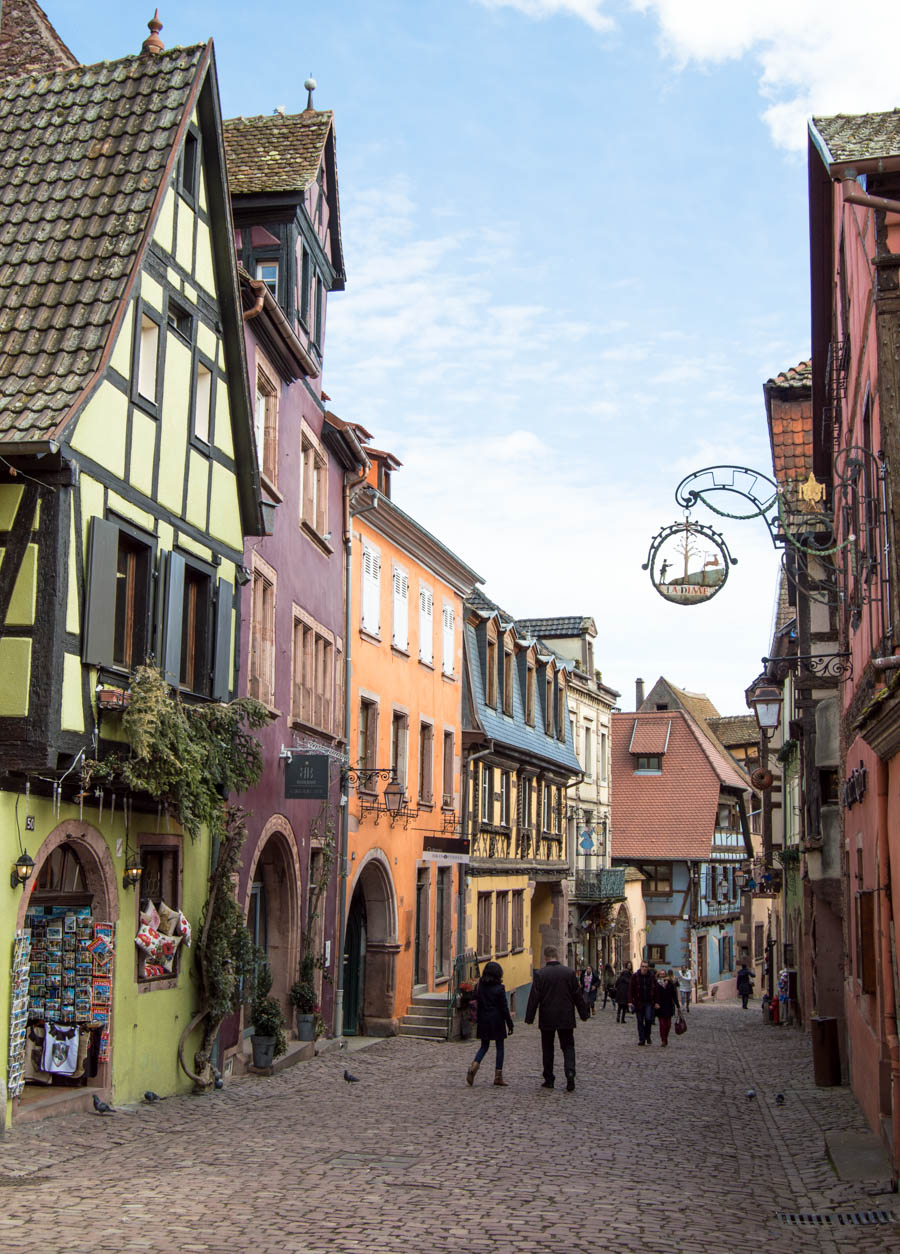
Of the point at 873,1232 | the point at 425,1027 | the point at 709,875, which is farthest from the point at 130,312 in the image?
the point at 709,875

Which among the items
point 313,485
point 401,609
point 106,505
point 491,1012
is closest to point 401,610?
point 401,609

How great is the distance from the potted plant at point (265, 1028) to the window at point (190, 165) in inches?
375

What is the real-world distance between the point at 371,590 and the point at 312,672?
3.84m

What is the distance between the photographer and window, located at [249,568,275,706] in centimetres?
1847

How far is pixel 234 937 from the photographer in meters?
16.1

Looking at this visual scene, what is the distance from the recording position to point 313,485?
71.8ft

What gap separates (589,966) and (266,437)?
2916 centimetres

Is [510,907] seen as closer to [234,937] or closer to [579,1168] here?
[234,937]

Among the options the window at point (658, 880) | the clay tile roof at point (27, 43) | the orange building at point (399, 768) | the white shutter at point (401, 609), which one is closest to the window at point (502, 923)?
the orange building at point (399, 768)

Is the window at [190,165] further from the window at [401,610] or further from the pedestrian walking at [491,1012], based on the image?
the window at [401,610]

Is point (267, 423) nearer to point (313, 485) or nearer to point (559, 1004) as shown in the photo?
point (313, 485)

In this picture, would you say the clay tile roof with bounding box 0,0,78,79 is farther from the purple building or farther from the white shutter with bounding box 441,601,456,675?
the white shutter with bounding box 441,601,456,675

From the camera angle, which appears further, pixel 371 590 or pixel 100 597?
pixel 371 590

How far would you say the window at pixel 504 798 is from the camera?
34.1m
